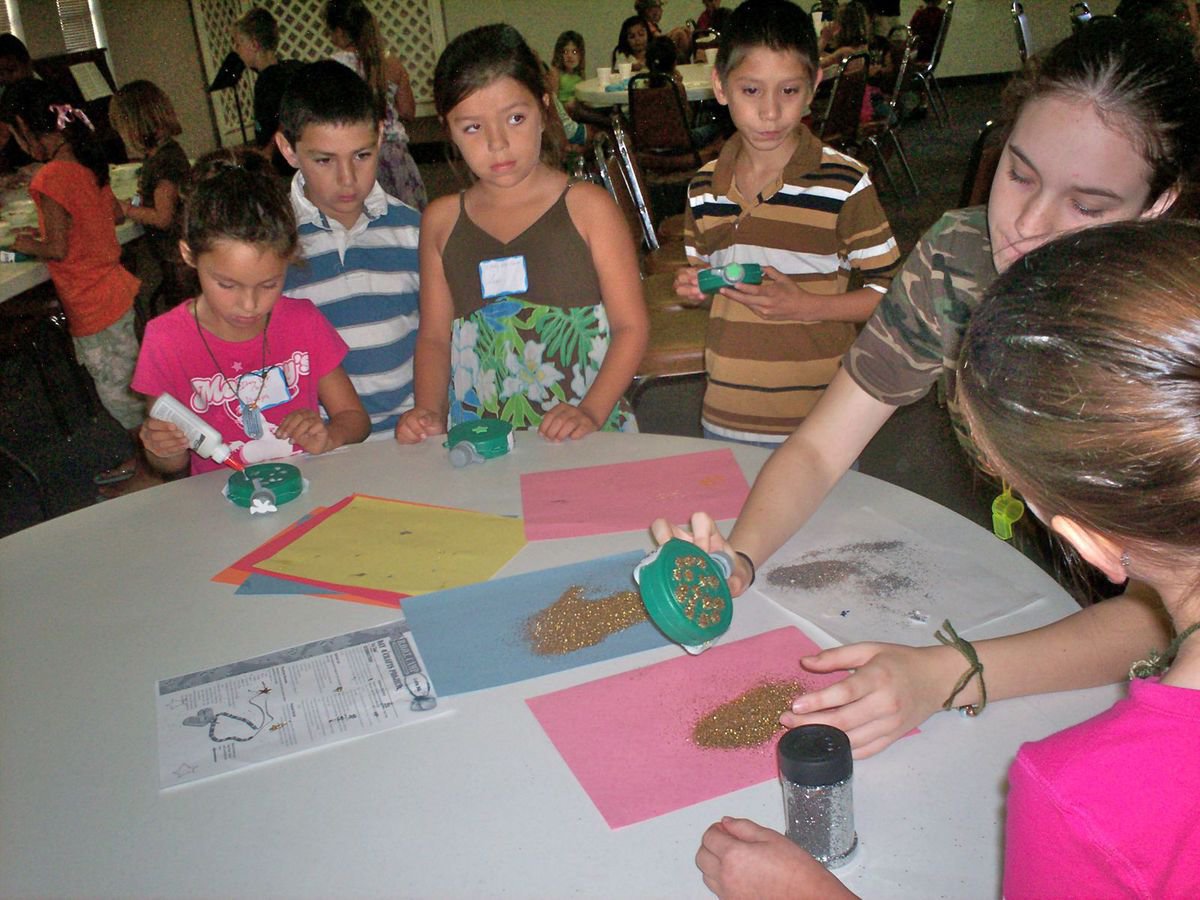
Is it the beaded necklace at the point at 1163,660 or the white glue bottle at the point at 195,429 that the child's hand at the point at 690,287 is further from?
the beaded necklace at the point at 1163,660

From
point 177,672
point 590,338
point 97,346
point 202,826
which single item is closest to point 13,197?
point 97,346

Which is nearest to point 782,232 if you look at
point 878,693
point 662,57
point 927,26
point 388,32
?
point 878,693

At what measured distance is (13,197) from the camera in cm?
407

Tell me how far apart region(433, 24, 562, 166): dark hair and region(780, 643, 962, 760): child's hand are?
1128 mm

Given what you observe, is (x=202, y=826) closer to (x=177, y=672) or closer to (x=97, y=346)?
(x=177, y=672)

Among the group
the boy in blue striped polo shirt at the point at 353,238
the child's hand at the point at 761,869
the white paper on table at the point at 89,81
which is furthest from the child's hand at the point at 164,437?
the white paper on table at the point at 89,81

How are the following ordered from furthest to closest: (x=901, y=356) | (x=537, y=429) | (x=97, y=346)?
(x=97, y=346) < (x=537, y=429) < (x=901, y=356)

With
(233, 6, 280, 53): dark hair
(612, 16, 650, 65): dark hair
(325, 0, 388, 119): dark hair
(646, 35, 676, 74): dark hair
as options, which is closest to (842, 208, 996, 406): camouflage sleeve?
(325, 0, 388, 119): dark hair

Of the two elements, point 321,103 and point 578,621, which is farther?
point 321,103

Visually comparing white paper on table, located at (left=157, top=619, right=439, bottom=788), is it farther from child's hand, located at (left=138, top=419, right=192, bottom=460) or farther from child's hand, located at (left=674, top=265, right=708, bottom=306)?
child's hand, located at (left=674, top=265, right=708, bottom=306)

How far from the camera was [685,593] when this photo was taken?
3.14 feet

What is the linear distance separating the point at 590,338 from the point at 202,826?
1154 mm

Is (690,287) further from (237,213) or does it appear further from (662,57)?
(662,57)

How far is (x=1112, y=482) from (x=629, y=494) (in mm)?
811
